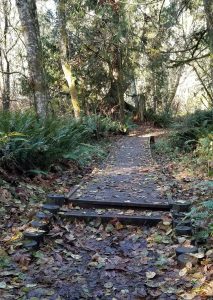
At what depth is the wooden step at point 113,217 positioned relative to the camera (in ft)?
17.4

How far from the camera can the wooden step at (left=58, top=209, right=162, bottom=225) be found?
529 cm

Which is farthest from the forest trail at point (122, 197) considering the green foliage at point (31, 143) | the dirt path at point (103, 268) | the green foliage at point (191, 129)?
the green foliage at point (191, 129)

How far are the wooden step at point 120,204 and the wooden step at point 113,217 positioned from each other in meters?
0.30

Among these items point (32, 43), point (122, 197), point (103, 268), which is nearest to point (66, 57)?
point (32, 43)

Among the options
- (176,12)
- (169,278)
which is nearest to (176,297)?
(169,278)

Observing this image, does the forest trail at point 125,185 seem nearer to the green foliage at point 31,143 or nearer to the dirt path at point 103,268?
the dirt path at point 103,268

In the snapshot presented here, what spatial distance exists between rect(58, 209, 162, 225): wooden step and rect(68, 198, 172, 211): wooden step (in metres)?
0.30

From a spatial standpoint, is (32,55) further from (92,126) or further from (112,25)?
(112,25)

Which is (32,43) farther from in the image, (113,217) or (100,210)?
(113,217)

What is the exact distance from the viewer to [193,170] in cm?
918

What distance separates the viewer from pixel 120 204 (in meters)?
5.89

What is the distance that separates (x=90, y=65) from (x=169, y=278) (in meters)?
19.0

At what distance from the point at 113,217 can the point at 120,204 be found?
56 centimetres

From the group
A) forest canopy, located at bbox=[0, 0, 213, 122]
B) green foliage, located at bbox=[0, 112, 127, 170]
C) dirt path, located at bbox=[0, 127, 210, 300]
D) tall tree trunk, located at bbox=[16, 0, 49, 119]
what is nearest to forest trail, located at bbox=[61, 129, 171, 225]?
dirt path, located at bbox=[0, 127, 210, 300]
